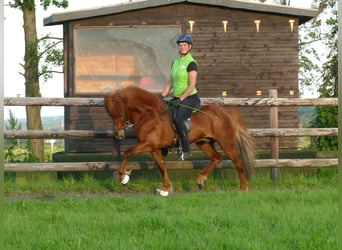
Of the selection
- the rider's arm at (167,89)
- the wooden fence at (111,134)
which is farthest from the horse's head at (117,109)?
the wooden fence at (111,134)

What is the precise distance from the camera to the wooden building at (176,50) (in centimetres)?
1580

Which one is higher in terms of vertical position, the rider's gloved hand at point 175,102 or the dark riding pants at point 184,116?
the rider's gloved hand at point 175,102

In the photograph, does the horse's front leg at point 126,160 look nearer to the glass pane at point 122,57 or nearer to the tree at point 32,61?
the glass pane at point 122,57

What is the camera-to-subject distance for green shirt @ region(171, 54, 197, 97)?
10.7 metres

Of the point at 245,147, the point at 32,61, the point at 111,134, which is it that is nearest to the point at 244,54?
the point at 245,147

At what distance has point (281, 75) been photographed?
16.4m

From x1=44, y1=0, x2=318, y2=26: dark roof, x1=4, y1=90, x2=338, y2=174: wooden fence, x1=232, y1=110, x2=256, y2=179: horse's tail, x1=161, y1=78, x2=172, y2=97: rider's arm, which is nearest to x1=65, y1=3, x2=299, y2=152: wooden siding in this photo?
x1=44, y1=0, x2=318, y2=26: dark roof

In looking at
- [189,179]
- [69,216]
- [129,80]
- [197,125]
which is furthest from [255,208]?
[129,80]

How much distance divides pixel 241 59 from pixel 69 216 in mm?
9530

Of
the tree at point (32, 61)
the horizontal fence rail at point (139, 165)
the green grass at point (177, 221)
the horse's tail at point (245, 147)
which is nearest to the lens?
the green grass at point (177, 221)

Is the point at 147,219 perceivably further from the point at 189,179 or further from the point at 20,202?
the point at 189,179

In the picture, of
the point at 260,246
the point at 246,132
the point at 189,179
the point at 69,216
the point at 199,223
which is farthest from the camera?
the point at 189,179

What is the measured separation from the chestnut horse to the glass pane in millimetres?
4721

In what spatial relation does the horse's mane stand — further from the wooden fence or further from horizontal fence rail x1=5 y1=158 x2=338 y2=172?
horizontal fence rail x1=5 y1=158 x2=338 y2=172
